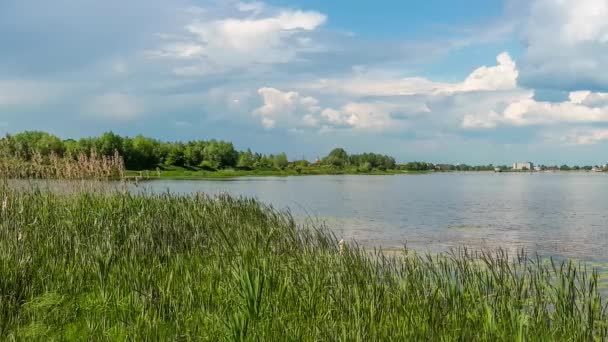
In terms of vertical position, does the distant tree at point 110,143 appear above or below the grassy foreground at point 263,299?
above

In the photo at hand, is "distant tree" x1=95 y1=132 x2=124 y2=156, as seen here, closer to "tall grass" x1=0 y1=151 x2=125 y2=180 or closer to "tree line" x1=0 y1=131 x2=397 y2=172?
"tree line" x1=0 y1=131 x2=397 y2=172

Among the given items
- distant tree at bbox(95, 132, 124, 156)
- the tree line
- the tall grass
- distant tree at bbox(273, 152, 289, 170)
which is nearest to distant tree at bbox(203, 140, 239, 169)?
the tree line

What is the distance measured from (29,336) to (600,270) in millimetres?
13571

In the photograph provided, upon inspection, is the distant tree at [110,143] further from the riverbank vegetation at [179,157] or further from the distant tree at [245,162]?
the distant tree at [245,162]

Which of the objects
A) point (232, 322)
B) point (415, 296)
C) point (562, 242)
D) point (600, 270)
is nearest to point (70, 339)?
point (232, 322)

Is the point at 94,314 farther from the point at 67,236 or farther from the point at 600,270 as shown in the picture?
the point at 600,270

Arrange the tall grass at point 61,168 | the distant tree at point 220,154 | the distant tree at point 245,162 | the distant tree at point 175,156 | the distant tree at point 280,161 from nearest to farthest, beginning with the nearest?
the tall grass at point 61,168 < the distant tree at point 175,156 < the distant tree at point 220,154 < the distant tree at point 245,162 < the distant tree at point 280,161

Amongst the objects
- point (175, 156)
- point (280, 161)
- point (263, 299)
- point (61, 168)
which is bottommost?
point (263, 299)

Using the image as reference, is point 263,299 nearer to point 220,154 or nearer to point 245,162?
point 220,154

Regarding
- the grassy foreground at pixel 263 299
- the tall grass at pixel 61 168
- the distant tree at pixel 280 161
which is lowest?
the grassy foreground at pixel 263 299

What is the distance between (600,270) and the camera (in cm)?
1380

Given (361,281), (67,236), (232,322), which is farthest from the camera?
(67,236)

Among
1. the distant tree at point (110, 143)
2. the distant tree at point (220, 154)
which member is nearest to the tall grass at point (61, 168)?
the distant tree at point (110, 143)

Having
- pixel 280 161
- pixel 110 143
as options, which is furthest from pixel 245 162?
pixel 110 143
